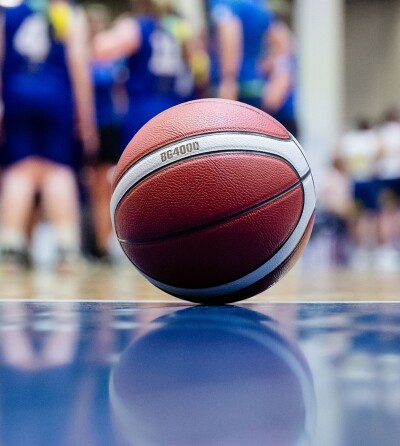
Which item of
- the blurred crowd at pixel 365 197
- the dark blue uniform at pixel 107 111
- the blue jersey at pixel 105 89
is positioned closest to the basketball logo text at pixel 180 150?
the dark blue uniform at pixel 107 111

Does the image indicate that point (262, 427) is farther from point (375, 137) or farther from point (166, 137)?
point (375, 137)

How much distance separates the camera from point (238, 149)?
1.43 m

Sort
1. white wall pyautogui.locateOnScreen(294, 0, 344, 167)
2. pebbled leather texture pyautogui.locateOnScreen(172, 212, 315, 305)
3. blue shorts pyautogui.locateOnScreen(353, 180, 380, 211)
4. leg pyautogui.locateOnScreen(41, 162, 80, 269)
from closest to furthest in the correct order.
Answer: pebbled leather texture pyautogui.locateOnScreen(172, 212, 315, 305) < leg pyautogui.locateOnScreen(41, 162, 80, 269) < blue shorts pyautogui.locateOnScreen(353, 180, 380, 211) < white wall pyautogui.locateOnScreen(294, 0, 344, 167)

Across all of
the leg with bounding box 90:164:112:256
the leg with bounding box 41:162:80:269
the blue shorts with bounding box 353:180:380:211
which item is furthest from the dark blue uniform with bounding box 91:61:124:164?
the blue shorts with bounding box 353:180:380:211

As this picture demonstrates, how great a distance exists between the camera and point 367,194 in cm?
823

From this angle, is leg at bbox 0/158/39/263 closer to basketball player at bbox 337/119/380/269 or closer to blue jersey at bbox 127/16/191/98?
blue jersey at bbox 127/16/191/98

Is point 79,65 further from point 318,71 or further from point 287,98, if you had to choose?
point 318,71

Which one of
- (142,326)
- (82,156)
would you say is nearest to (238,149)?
(142,326)

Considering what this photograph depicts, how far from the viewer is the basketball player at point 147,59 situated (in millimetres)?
4562

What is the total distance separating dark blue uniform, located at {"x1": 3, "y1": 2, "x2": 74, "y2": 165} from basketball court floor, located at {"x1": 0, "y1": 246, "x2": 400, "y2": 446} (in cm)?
244

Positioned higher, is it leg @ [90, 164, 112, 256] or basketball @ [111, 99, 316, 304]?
leg @ [90, 164, 112, 256]

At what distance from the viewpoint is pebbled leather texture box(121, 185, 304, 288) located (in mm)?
1409

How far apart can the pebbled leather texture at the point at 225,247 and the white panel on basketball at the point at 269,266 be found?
0.6 inches

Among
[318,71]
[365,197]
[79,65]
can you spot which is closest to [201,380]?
[79,65]
